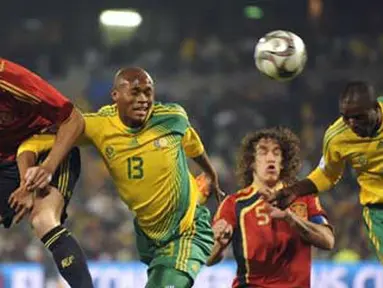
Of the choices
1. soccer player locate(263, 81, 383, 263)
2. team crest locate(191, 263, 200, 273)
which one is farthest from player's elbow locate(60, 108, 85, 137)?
soccer player locate(263, 81, 383, 263)

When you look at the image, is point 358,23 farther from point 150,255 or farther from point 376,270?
point 150,255

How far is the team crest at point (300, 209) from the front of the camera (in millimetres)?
5996

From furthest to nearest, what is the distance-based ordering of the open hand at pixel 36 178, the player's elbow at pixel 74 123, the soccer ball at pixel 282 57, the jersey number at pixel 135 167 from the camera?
1. the soccer ball at pixel 282 57
2. the jersey number at pixel 135 167
3. the player's elbow at pixel 74 123
4. the open hand at pixel 36 178

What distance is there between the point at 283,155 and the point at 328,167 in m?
0.25

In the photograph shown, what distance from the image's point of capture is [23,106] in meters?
5.50

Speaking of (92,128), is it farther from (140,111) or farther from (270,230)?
(270,230)

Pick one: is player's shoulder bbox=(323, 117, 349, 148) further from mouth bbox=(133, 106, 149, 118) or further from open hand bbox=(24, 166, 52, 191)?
open hand bbox=(24, 166, 52, 191)

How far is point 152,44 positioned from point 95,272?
484 centimetres

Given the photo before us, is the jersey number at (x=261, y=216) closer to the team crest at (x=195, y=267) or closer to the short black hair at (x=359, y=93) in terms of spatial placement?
Result: the team crest at (x=195, y=267)

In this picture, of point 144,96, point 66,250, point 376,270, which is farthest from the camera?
point 376,270

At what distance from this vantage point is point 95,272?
445 inches

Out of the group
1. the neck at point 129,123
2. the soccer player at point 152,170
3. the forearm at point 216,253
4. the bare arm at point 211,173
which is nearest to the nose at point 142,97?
the soccer player at point 152,170

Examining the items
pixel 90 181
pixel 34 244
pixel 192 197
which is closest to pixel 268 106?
pixel 90 181

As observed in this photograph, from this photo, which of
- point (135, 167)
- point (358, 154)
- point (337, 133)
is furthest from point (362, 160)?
point (135, 167)
